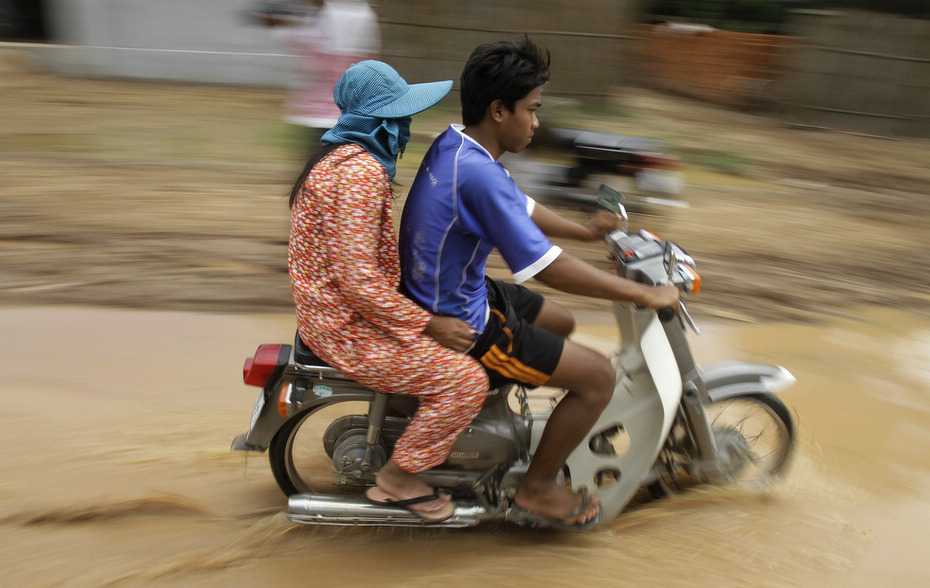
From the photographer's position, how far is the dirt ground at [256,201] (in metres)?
4.71

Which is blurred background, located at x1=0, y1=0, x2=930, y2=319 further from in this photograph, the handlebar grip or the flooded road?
the handlebar grip

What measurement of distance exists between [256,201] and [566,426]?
14.0 ft

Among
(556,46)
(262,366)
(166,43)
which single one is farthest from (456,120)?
(262,366)

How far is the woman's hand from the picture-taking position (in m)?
2.30

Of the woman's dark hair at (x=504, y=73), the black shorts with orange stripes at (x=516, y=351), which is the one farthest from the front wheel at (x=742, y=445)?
the woman's dark hair at (x=504, y=73)

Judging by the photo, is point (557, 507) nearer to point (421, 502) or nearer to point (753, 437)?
point (421, 502)

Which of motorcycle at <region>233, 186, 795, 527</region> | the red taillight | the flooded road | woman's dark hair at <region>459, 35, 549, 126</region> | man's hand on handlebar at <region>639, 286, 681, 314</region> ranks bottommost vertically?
the flooded road

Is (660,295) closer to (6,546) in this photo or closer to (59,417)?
(6,546)

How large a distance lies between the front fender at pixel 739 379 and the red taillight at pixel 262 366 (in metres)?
1.47

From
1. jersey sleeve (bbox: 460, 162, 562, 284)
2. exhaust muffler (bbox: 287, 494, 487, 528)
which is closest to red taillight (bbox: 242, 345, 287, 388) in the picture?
exhaust muffler (bbox: 287, 494, 487, 528)

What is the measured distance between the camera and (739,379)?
2.72 metres

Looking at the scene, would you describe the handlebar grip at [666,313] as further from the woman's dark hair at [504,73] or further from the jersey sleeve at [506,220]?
the woman's dark hair at [504,73]

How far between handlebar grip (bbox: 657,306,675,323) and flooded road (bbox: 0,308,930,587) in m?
0.83

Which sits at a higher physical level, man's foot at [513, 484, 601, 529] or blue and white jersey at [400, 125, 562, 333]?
blue and white jersey at [400, 125, 562, 333]
